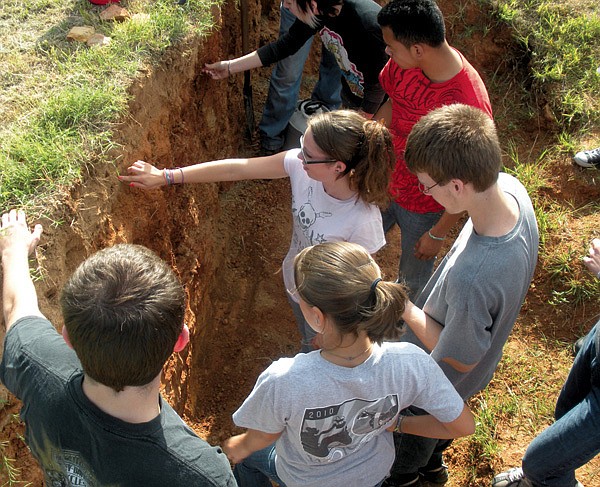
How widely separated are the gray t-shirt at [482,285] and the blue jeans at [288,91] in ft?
8.78

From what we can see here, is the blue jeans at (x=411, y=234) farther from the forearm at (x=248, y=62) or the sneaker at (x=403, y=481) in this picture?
the forearm at (x=248, y=62)

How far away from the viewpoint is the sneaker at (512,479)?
3.20m

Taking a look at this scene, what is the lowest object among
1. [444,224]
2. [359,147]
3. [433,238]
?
[433,238]

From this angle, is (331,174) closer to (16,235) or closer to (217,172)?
(217,172)

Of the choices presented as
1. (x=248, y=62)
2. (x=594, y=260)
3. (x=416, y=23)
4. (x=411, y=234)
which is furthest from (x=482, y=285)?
(x=248, y=62)

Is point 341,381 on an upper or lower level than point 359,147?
lower

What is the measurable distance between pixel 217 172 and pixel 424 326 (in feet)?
4.18

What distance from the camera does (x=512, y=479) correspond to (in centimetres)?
324

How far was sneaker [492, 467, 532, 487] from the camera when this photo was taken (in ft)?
10.5

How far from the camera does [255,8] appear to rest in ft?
17.5

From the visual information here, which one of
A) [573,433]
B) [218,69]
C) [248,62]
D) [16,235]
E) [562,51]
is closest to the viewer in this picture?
[16,235]

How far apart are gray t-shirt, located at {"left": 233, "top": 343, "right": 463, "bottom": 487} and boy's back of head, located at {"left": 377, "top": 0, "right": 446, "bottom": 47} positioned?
1627 millimetres

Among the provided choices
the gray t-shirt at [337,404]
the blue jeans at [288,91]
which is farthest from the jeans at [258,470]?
the blue jeans at [288,91]

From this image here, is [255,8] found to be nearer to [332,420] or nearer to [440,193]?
[440,193]
